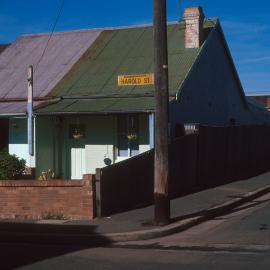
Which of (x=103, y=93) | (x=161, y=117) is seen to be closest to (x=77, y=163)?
(x=103, y=93)

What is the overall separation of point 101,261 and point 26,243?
105 inches

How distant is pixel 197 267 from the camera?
8.48m

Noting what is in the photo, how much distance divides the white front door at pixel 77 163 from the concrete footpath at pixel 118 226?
4.96 metres

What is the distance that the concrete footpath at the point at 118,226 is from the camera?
11.3 metres

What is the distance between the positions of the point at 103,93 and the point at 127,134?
1.58 meters

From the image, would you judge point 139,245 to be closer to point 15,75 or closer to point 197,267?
point 197,267

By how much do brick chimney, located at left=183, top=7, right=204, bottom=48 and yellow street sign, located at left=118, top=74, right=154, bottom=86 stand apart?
2.49 meters

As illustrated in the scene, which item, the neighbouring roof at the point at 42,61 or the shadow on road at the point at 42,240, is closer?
the shadow on road at the point at 42,240

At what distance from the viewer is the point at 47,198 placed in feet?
45.2

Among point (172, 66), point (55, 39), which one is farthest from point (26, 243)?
point (55, 39)

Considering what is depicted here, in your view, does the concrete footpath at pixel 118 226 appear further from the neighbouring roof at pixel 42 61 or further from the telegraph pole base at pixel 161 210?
the neighbouring roof at pixel 42 61

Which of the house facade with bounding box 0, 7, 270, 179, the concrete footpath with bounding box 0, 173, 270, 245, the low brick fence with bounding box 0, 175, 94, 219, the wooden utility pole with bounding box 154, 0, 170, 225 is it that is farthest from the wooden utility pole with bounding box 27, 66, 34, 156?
the wooden utility pole with bounding box 154, 0, 170, 225

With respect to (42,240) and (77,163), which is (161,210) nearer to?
(42,240)

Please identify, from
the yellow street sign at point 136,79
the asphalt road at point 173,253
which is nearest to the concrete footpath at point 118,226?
the asphalt road at point 173,253
